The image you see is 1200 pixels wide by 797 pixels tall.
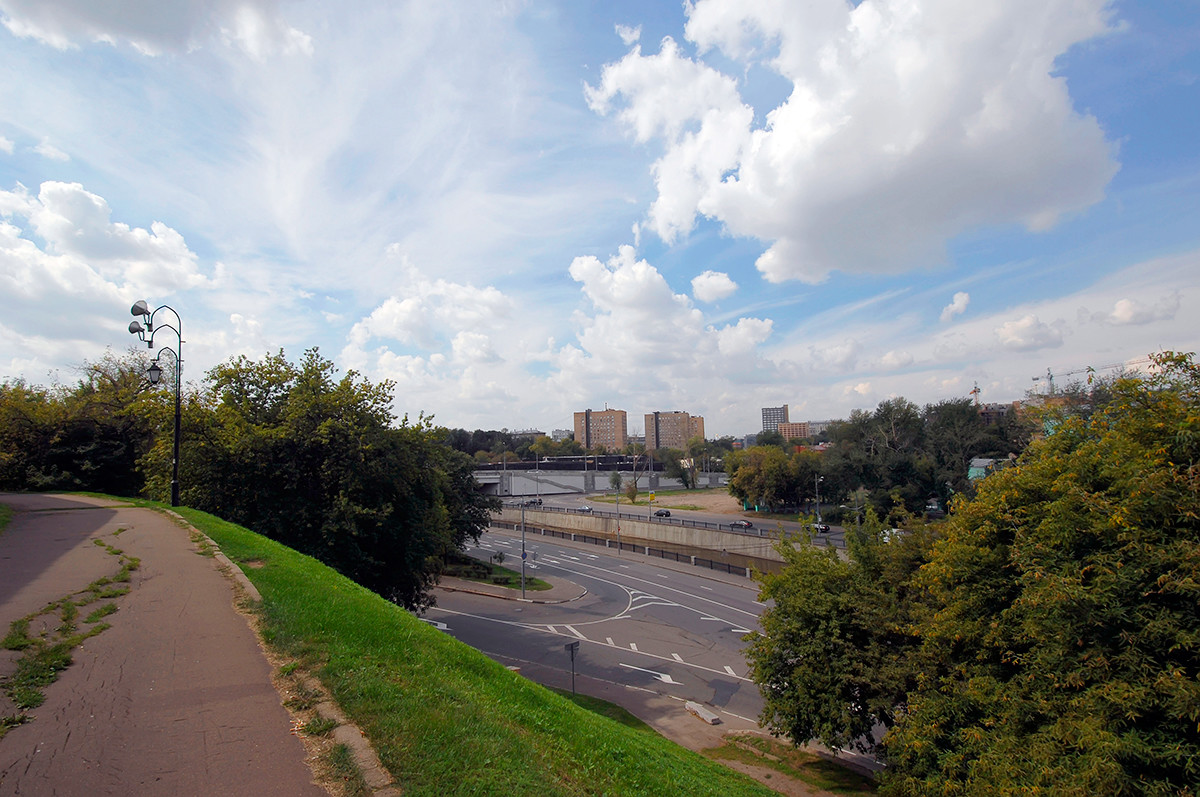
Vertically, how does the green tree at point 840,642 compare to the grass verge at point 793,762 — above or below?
above

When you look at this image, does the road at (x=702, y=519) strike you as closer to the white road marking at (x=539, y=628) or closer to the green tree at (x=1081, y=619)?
the white road marking at (x=539, y=628)

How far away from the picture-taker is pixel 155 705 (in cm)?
497

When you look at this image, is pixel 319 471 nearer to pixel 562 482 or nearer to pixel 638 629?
pixel 638 629

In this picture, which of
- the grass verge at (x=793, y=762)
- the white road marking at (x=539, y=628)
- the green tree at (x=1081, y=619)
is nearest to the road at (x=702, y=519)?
the white road marking at (x=539, y=628)

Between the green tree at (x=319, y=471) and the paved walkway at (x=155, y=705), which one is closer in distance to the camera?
the paved walkway at (x=155, y=705)

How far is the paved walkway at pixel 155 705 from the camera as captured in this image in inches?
157

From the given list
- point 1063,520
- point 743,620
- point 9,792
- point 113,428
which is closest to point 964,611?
point 1063,520

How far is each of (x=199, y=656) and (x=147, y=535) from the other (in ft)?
25.4

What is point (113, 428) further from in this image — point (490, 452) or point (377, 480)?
point (490, 452)

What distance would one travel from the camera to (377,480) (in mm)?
17672

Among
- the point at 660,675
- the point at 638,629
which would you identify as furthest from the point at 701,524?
the point at 660,675

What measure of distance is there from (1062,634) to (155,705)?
401 inches

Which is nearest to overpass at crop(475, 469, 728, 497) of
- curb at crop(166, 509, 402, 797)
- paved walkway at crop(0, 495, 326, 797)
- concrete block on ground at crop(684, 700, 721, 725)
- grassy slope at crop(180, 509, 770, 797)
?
concrete block on ground at crop(684, 700, 721, 725)

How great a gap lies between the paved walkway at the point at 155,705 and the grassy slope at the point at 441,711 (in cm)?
52
